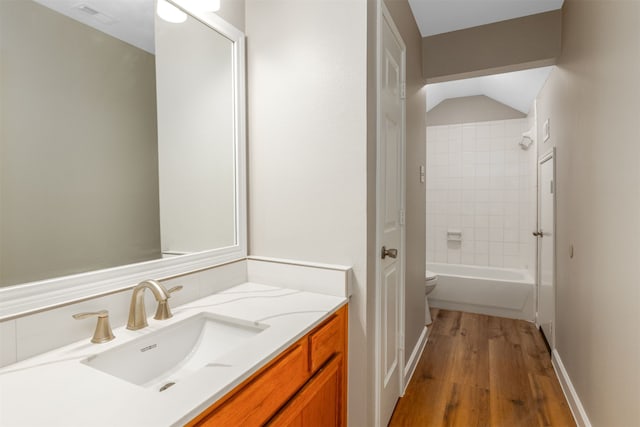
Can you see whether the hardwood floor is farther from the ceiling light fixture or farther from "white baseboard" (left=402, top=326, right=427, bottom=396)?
the ceiling light fixture

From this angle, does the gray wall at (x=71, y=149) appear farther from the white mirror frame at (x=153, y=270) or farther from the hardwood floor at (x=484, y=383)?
the hardwood floor at (x=484, y=383)

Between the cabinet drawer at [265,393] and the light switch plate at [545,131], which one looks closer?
the cabinet drawer at [265,393]

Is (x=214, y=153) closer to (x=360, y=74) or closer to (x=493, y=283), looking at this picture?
(x=360, y=74)

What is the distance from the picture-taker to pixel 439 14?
2354 millimetres

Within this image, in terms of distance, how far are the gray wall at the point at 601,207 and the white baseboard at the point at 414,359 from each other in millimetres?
967

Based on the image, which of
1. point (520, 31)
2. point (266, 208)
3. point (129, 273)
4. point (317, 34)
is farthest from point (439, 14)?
point (129, 273)

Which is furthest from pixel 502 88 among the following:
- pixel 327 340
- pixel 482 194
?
pixel 327 340

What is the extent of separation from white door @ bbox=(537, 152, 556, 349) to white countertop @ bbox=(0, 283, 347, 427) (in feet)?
8.04

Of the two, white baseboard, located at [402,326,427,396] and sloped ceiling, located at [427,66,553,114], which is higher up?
sloped ceiling, located at [427,66,553,114]

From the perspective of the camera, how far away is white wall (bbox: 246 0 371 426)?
1407 millimetres

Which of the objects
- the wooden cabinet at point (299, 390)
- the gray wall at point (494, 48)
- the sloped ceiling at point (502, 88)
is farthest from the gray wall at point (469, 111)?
the wooden cabinet at point (299, 390)

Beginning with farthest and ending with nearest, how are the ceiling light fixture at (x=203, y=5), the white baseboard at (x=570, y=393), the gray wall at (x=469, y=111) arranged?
the gray wall at (x=469, y=111) < the white baseboard at (x=570, y=393) < the ceiling light fixture at (x=203, y=5)

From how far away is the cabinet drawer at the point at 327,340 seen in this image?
115 cm

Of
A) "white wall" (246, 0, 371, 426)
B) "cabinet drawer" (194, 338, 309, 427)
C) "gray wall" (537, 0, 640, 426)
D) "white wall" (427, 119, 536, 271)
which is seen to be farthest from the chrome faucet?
"white wall" (427, 119, 536, 271)
